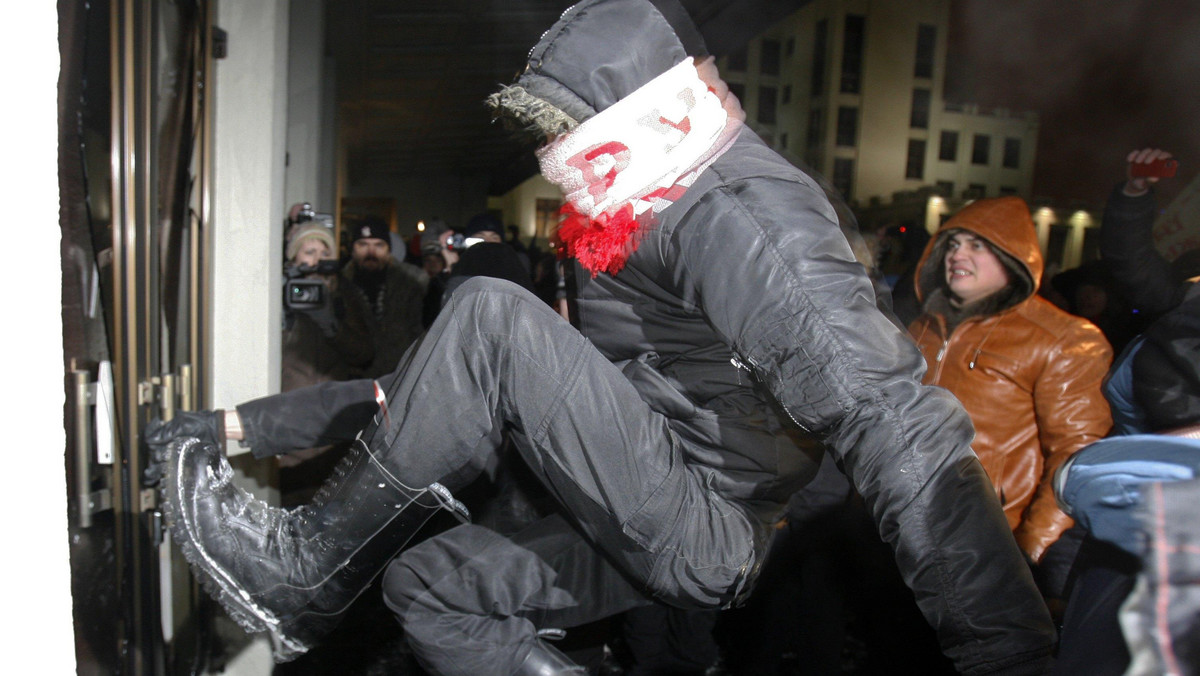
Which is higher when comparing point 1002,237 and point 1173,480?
point 1002,237

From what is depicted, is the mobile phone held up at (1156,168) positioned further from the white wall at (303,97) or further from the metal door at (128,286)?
the white wall at (303,97)

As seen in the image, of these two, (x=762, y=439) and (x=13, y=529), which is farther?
(x=762, y=439)

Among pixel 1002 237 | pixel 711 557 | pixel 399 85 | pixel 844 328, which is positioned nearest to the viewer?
pixel 844 328

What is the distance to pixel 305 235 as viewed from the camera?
12.2ft

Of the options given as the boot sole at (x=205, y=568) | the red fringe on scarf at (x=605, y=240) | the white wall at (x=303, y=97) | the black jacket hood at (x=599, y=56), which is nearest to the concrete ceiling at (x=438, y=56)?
the white wall at (x=303, y=97)

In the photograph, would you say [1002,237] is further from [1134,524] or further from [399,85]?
[399,85]

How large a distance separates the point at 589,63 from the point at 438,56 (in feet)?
22.9

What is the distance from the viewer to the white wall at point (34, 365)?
3.35ft

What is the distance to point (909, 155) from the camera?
96.3ft

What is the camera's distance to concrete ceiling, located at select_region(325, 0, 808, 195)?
5.20m

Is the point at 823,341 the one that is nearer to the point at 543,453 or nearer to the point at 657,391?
the point at 657,391

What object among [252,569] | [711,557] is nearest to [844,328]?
[711,557]

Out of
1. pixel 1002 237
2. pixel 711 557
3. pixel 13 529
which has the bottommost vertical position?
pixel 711 557

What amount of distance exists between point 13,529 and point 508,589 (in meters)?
0.97
